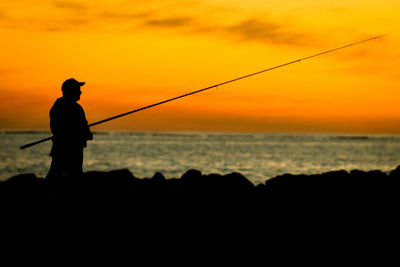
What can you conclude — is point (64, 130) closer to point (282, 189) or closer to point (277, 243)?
point (277, 243)

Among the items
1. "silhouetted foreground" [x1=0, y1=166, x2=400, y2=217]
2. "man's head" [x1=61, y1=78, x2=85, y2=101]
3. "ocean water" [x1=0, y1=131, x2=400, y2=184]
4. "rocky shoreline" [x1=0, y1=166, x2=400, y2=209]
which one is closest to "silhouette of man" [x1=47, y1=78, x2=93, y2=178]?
"man's head" [x1=61, y1=78, x2=85, y2=101]

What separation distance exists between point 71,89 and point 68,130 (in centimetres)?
49

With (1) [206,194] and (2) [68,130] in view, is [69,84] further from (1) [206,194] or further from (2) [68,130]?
(1) [206,194]

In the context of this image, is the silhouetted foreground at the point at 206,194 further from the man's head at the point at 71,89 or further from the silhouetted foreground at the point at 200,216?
the man's head at the point at 71,89

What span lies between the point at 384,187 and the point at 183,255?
5.25 m

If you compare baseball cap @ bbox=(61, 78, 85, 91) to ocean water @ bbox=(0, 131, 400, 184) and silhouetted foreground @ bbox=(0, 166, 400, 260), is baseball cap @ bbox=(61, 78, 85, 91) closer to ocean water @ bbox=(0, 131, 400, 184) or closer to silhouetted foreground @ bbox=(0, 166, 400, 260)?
silhouetted foreground @ bbox=(0, 166, 400, 260)

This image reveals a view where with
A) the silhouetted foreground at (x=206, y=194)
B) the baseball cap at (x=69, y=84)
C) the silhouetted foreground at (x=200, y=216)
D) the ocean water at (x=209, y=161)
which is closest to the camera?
the baseball cap at (x=69, y=84)

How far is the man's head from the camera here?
7.50 meters

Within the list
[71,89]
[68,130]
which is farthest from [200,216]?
[71,89]

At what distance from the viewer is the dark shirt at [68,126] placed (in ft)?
24.8

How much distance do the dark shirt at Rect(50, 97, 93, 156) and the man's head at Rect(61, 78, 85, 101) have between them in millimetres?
69

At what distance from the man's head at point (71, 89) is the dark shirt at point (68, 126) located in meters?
0.07

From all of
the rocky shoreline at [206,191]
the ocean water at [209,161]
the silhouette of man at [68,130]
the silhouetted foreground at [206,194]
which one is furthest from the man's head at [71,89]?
the ocean water at [209,161]

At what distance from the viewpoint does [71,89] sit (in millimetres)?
7508
